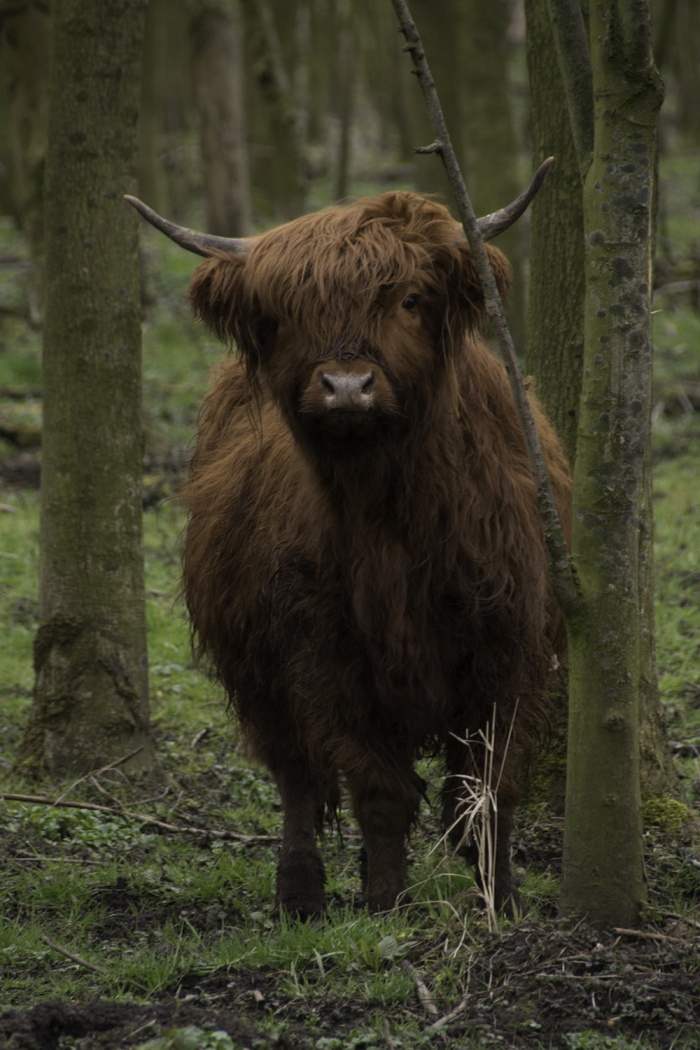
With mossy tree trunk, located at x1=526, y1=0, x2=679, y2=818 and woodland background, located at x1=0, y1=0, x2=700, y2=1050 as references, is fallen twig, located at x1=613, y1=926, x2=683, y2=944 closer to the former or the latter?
woodland background, located at x1=0, y1=0, x2=700, y2=1050

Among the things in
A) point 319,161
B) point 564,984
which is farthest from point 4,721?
point 319,161

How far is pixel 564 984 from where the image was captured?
3039 mm

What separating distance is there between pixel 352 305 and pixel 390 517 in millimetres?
692

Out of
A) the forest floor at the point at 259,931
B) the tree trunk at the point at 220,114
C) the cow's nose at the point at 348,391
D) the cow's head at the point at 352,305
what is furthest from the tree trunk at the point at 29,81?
the cow's nose at the point at 348,391

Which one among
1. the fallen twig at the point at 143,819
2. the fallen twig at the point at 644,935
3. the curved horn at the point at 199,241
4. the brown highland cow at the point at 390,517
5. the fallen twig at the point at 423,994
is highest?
the curved horn at the point at 199,241

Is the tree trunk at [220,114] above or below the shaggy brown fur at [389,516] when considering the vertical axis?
above

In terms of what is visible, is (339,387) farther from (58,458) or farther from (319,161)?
(319,161)

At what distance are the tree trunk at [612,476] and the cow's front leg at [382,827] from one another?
0.75 m

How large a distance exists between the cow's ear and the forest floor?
1.90 metres

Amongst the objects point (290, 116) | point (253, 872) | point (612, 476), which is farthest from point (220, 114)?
point (612, 476)

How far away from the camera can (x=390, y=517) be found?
12.6ft

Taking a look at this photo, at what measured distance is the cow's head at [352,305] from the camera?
3.47 metres

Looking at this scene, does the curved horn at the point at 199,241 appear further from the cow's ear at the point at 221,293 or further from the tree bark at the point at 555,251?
the tree bark at the point at 555,251

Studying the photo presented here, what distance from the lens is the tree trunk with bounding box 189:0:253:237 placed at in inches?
576
